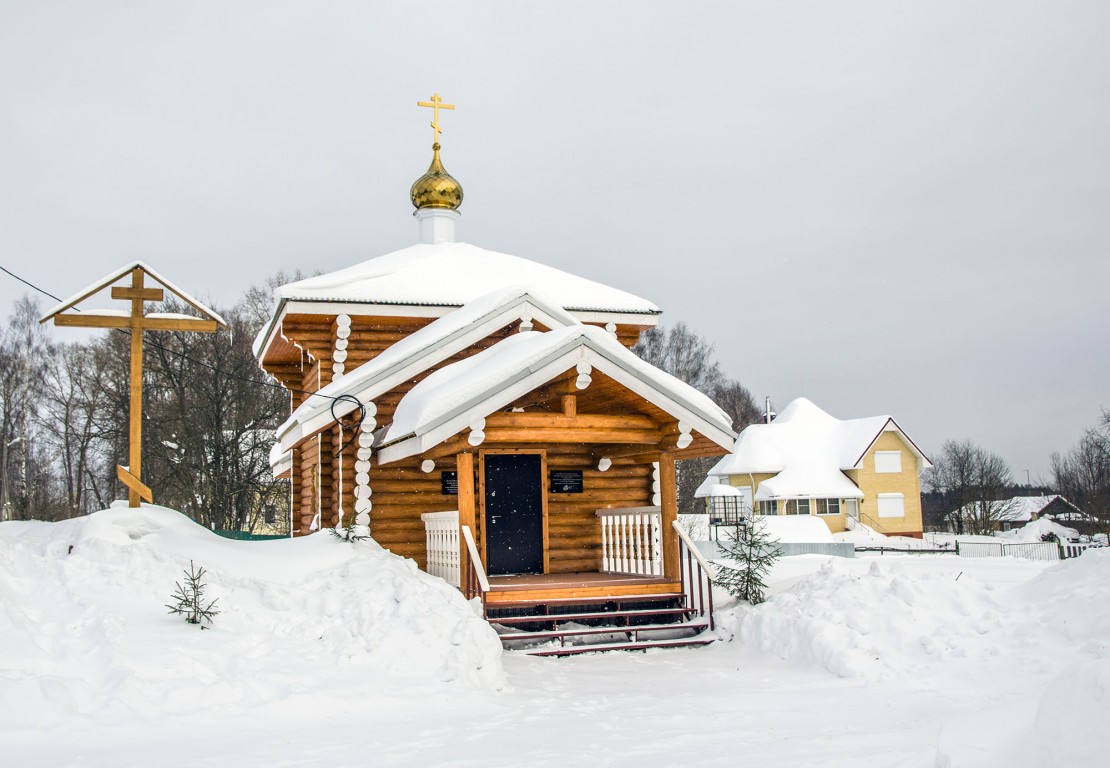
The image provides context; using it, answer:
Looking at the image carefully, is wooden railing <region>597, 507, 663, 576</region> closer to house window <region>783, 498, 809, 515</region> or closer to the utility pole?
the utility pole

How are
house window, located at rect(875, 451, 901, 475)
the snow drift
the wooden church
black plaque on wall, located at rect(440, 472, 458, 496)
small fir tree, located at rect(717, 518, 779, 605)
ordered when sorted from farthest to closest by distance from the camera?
house window, located at rect(875, 451, 901, 475)
black plaque on wall, located at rect(440, 472, 458, 496)
small fir tree, located at rect(717, 518, 779, 605)
the wooden church
the snow drift

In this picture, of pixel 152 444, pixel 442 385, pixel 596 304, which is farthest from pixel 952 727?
pixel 152 444

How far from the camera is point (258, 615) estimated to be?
8.62m

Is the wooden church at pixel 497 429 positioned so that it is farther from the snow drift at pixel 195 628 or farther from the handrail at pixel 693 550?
the snow drift at pixel 195 628

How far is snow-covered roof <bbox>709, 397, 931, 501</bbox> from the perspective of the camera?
133ft

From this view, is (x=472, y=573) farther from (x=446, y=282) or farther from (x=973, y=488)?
(x=973, y=488)

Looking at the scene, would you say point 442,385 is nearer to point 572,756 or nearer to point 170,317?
point 170,317

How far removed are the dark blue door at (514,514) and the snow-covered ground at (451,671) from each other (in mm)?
2653

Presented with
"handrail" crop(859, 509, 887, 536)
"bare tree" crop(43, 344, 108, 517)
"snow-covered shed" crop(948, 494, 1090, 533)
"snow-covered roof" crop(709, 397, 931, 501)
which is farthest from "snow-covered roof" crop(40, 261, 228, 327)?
"snow-covered shed" crop(948, 494, 1090, 533)

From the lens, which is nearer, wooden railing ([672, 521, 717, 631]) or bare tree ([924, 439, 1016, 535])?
wooden railing ([672, 521, 717, 631])

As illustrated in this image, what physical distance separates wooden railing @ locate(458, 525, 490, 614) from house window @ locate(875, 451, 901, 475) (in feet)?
110

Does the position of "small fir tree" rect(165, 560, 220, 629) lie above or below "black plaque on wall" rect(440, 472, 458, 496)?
below

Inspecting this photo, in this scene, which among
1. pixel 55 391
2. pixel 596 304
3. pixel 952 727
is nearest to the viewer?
pixel 952 727

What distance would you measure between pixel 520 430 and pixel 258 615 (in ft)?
11.7
